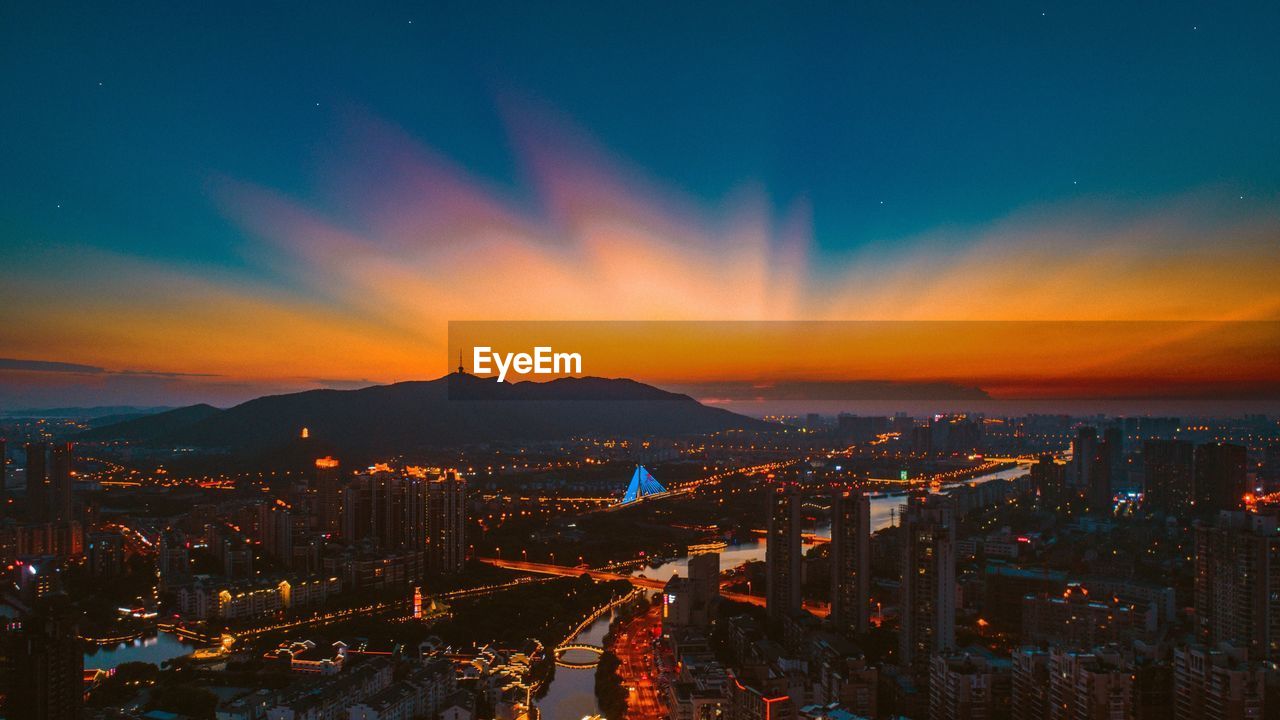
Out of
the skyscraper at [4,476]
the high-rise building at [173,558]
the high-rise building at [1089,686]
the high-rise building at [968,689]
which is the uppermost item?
the skyscraper at [4,476]

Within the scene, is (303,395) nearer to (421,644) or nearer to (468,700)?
(421,644)

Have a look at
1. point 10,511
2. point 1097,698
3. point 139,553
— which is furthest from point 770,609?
point 10,511

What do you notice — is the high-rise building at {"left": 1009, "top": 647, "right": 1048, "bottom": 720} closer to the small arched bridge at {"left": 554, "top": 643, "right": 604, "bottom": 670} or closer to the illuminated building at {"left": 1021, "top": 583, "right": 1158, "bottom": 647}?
the illuminated building at {"left": 1021, "top": 583, "right": 1158, "bottom": 647}

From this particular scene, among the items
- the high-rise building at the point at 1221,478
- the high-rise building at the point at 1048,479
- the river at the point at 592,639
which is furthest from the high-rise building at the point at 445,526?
the high-rise building at the point at 1221,478

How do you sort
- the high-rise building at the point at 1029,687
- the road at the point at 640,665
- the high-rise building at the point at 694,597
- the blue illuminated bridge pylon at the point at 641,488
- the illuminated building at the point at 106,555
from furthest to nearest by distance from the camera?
the blue illuminated bridge pylon at the point at 641,488 → the illuminated building at the point at 106,555 → the high-rise building at the point at 694,597 → the road at the point at 640,665 → the high-rise building at the point at 1029,687

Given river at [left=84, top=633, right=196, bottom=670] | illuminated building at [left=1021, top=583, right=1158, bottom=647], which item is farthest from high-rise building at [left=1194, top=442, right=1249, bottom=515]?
river at [left=84, top=633, right=196, bottom=670]

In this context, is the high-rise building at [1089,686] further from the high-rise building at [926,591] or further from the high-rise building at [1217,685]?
the high-rise building at [926,591]
